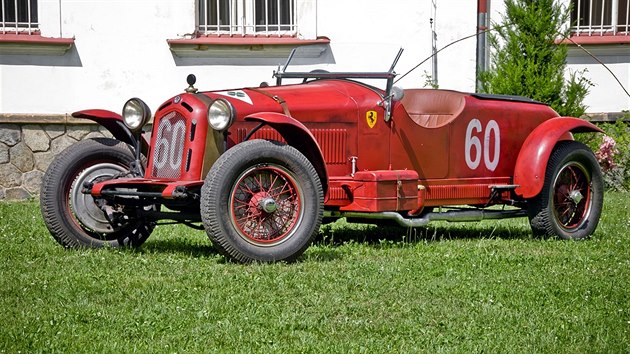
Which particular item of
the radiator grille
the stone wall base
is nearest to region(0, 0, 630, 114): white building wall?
the stone wall base

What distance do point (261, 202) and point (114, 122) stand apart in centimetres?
164

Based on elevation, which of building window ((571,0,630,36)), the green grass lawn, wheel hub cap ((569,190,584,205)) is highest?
building window ((571,0,630,36))

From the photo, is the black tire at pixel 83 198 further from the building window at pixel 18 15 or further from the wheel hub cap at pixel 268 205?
the building window at pixel 18 15

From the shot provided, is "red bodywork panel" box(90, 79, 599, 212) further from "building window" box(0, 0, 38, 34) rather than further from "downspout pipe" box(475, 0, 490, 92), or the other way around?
"building window" box(0, 0, 38, 34)

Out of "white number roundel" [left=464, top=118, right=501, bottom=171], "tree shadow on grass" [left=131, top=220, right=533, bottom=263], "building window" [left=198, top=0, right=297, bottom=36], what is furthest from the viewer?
"building window" [left=198, top=0, right=297, bottom=36]

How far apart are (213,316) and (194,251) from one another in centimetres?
240

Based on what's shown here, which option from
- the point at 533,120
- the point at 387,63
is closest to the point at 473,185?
the point at 533,120

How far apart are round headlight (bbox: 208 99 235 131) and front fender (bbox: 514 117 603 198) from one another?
263cm

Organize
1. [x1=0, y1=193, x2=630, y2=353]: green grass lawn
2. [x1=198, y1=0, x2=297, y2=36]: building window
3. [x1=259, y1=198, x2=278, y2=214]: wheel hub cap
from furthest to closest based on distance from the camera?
[x1=198, y1=0, x2=297, y2=36]: building window
[x1=259, y1=198, x2=278, y2=214]: wheel hub cap
[x1=0, y1=193, x2=630, y2=353]: green grass lawn

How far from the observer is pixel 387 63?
1274 centimetres

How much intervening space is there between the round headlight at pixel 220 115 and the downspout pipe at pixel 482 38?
6.75 meters

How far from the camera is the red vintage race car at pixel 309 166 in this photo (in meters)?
6.75

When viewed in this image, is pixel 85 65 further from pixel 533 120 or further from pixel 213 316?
pixel 213 316

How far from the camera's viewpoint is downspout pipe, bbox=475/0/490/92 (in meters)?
13.0
